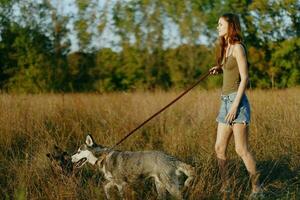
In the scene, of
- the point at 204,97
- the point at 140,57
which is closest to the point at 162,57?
the point at 140,57

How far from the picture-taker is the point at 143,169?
5.80 meters

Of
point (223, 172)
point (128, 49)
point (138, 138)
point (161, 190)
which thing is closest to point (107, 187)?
point (161, 190)

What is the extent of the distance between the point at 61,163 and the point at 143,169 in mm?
1205

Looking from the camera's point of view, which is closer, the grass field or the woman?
the woman

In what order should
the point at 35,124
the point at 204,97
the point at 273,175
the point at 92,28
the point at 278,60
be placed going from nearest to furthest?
the point at 273,175, the point at 35,124, the point at 204,97, the point at 92,28, the point at 278,60

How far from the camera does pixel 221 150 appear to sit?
621 centimetres

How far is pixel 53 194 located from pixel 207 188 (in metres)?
1.61

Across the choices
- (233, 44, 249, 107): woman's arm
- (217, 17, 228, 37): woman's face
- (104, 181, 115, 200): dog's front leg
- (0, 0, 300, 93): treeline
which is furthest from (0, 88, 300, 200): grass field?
(0, 0, 300, 93): treeline

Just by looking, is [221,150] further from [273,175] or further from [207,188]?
[273,175]

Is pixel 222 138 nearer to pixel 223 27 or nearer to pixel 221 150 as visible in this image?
pixel 221 150

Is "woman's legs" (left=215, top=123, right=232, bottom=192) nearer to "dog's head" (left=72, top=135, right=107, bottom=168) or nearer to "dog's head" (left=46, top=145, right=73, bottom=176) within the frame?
"dog's head" (left=72, top=135, right=107, bottom=168)

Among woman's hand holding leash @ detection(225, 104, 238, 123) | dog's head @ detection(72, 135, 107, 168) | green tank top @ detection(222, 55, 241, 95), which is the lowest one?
dog's head @ detection(72, 135, 107, 168)

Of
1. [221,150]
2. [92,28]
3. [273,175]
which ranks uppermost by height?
[92,28]

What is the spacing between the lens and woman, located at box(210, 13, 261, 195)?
19.1 ft
